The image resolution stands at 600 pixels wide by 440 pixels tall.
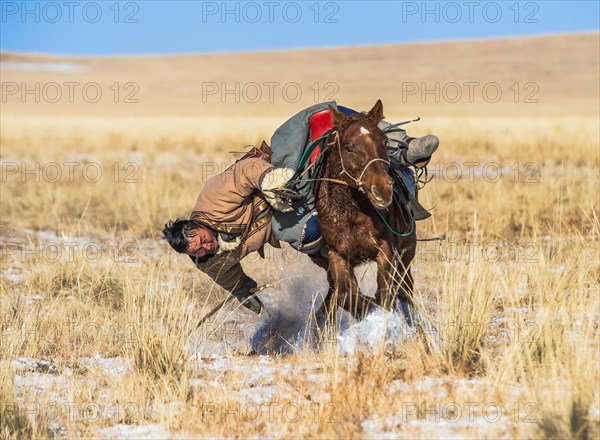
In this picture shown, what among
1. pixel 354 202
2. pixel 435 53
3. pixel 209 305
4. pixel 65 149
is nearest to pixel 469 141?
pixel 65 149

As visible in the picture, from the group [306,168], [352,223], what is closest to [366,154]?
[352,223]

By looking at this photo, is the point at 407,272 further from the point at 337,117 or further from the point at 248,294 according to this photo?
the point at 337,117

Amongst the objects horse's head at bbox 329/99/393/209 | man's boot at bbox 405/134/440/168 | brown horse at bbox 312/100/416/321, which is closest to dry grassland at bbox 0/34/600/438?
brown horse at bbox 312/100/416/321

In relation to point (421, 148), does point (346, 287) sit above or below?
below

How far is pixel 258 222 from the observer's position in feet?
20.7

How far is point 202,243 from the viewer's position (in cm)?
607

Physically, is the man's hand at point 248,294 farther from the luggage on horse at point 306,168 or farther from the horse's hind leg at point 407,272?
the horse's hind leg at point 407,272

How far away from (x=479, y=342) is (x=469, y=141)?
16.9 m

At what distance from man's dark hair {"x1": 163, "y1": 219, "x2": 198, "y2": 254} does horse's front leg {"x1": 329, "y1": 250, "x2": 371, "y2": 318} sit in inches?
39.3

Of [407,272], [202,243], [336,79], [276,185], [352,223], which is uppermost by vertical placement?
[336,79]

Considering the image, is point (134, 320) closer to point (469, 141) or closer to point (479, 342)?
point (479, 342)

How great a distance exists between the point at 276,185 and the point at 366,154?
81 centimetres

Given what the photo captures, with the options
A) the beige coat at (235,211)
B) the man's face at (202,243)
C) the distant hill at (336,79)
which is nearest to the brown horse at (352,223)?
the beige coat at (235,211)

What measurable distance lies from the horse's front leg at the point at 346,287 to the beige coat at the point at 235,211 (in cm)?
70
